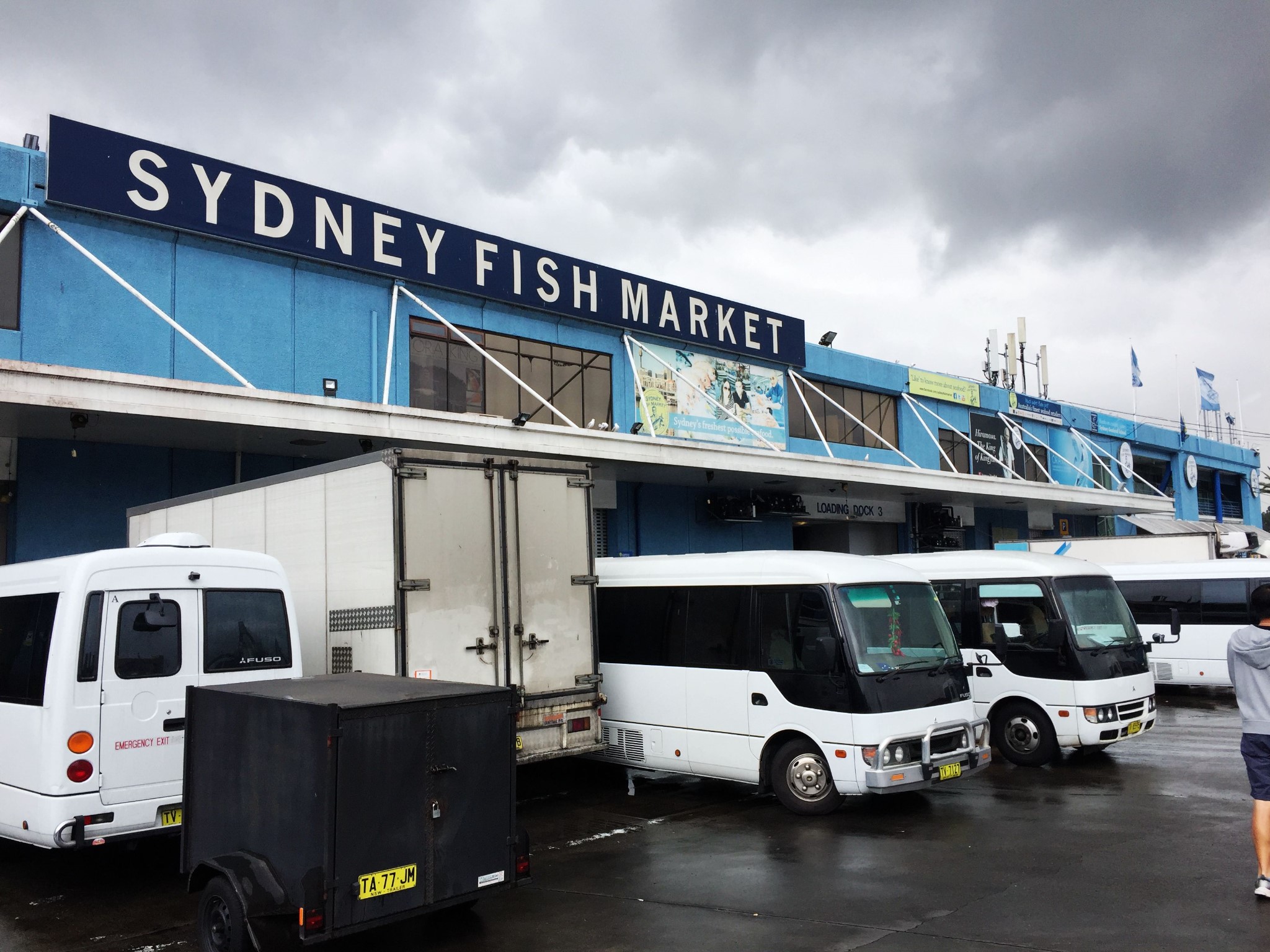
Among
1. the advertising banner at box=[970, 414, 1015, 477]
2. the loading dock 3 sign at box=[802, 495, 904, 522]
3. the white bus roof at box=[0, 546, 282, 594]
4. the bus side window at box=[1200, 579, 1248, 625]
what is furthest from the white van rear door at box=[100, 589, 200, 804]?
the advertising banner at box=[970, 414, 1015, 477]

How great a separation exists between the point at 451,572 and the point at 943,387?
2429 centimetres

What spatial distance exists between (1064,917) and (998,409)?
2835 centimetres

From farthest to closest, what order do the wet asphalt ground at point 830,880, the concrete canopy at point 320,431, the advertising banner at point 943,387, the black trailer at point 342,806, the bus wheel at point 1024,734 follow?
the advertising banner at point 943,387 < the bus wheel at point 1024,734 < the concrete canopy at point 320,431 < the wet asphalt ground at point 830,880 < the black trailer at point 342,806

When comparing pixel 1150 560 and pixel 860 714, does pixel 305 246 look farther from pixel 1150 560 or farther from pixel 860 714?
pixel 1150 560

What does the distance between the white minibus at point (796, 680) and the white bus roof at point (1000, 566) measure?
7.33ft

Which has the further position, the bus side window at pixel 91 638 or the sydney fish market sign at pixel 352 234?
the sydney fish market sign at pixel 352 234

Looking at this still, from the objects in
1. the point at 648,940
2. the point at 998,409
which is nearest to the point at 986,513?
the point at 998,409

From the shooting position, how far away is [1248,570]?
58.0 ft

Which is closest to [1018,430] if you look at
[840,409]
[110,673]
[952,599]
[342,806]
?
[840,409]

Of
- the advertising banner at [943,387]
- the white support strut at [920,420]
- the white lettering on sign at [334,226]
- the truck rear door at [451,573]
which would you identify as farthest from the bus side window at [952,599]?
the advertising banner at [943,387]

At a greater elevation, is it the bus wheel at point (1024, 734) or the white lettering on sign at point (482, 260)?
the white lettering on sign at point (482, 260)

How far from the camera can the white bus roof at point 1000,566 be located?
12.0 meters

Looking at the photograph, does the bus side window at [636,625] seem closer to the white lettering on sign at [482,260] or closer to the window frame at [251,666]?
the window frame at [251,666]

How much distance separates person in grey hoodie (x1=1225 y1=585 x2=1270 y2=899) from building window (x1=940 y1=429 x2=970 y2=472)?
24.1m
